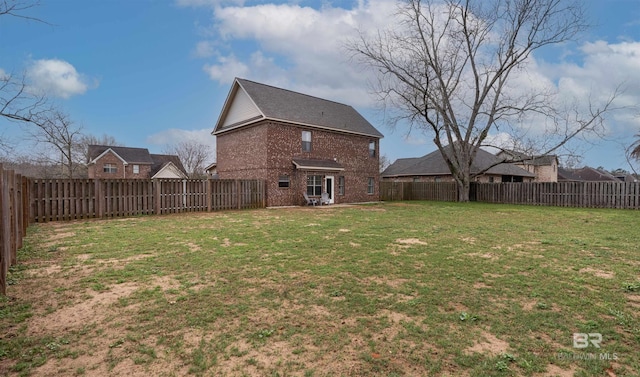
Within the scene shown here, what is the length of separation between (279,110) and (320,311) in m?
17.9

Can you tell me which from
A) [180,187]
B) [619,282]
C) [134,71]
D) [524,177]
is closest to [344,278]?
[619,282]

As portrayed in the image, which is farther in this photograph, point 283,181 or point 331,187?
point 331,187

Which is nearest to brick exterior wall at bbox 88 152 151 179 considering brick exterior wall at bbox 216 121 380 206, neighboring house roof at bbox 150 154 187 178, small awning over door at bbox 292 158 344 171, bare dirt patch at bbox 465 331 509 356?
neighboring house roof at bbox 150 154 187 178

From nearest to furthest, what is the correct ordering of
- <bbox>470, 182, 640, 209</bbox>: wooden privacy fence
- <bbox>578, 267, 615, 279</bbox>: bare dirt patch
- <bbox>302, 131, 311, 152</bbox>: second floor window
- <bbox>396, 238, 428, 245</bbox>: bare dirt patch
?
<bbox>578, 267, 615, 279</bbox>: bare dirt patch, <bbox>396, 238, 428, 245</bbox>: bare dirt patch, <bbox>470, 182, 640, 209</bbox>: wooden privacy fence, <bbox>302, 131, 311, 152</bbox>: second floor window

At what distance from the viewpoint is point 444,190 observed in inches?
1085

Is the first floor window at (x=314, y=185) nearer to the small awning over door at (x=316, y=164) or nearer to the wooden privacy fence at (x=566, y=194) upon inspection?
the small awning over door at (x=316, y=164)

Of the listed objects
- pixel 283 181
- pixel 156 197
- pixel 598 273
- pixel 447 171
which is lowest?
pixel 598 273

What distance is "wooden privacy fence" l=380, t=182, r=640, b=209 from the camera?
1956 centimetres

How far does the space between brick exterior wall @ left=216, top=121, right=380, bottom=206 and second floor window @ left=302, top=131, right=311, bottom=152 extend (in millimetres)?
241

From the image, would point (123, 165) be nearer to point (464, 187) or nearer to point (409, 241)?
point (464, 187)

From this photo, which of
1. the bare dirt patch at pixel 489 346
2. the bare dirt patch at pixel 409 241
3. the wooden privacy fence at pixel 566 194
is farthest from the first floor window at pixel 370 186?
the bare dirt patch at pixel 489 346


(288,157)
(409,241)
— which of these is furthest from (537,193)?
(409,241)

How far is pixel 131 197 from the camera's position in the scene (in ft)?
45.9

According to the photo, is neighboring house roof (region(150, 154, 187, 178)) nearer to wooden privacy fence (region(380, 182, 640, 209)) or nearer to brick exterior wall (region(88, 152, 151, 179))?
brick exterior wall (region(88, 152, 151, 179))
